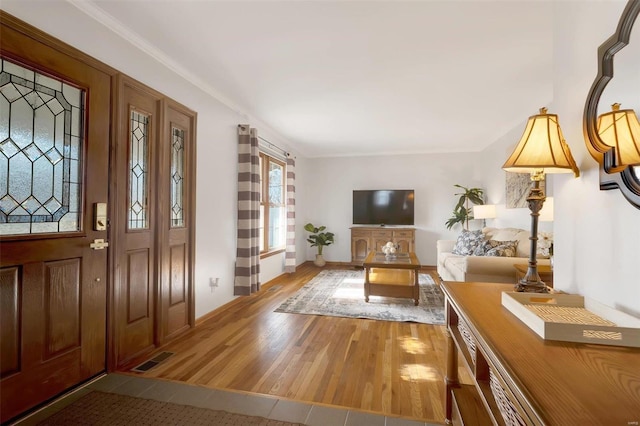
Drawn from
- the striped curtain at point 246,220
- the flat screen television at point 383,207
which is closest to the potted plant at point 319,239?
the flat screen television at point 383,207

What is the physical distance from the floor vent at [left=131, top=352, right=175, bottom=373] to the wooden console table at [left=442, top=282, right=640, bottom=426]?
2.17 meters

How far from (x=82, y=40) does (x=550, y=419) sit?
2736mm

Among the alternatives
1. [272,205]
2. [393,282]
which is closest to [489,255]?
[393,282]

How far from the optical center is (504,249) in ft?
11.1

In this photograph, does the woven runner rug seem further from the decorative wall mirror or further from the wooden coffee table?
the wooden coffee table

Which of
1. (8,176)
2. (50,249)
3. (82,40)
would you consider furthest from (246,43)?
(50,249)

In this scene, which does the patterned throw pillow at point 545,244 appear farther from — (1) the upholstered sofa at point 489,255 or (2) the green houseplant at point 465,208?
(2) the green houseplant at point 465,208

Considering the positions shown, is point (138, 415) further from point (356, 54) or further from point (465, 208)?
point (465, 208)

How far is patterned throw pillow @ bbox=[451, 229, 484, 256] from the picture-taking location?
3.83 meters

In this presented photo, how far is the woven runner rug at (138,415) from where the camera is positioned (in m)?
1.59

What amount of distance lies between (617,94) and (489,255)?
275 centimetres

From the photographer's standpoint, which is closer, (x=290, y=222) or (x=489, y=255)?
(x=489, y=255)

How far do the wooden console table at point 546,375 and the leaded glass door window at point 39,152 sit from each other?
7.14 ft

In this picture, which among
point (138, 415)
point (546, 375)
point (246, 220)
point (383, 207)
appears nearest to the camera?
point (546, 375)
